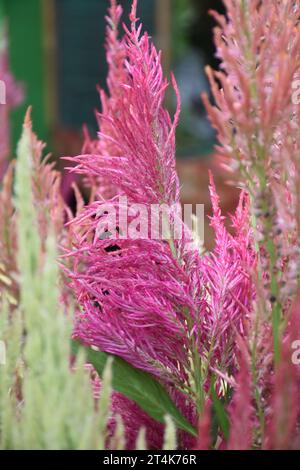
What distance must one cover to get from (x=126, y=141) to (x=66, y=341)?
25 centimetres

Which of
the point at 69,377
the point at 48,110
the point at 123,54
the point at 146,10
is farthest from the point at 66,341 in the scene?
the point at 48,110

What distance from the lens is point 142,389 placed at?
711 millimetres

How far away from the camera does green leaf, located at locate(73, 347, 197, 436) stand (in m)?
0.70

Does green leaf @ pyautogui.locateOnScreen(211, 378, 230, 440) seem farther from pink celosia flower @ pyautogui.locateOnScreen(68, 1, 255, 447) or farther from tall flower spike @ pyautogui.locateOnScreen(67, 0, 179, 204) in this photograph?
tall flower spike @ pyautogui.locateOnScreen(67, 0, 179, 204)

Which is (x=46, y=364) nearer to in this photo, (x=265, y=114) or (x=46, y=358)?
(x=46, y=358)

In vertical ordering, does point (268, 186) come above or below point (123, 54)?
below

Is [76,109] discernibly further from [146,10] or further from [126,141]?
[126,141]

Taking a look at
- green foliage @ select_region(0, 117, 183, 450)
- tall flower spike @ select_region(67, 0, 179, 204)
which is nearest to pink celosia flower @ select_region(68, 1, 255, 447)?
tall flower spike @ select_region(67, 0, 179, 204)

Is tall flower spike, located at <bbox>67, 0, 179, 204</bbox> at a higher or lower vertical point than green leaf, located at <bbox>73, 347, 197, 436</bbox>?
higher

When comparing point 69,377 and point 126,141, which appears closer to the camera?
point 69,377

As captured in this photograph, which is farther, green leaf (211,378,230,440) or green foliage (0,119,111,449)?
green leaf (211,378,230,440)

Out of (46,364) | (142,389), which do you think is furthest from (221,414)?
(46,364)

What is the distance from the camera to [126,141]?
0.73 m

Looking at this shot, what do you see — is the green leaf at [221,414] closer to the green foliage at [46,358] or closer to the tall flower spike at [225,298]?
the tall flower spike at [225,298]
